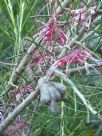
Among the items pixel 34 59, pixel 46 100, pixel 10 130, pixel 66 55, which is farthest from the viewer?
pixel 10 130

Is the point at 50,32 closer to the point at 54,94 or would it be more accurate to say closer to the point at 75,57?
the point at 75,57

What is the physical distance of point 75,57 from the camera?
64 centimetres

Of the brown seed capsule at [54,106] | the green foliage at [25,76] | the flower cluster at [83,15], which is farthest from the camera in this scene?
the green foliage at [25,76]

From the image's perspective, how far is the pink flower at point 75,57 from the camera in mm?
633

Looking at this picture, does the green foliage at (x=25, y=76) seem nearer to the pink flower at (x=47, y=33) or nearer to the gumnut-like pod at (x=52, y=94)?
the pink flower at (x=47, y=33)

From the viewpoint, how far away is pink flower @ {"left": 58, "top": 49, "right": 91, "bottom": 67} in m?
0.63

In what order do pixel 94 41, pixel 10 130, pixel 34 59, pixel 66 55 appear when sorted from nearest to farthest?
pixel 66 55 → pixel 34 59 → pixel 10 130 → pixel 94 41

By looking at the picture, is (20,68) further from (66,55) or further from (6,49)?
(6,49)

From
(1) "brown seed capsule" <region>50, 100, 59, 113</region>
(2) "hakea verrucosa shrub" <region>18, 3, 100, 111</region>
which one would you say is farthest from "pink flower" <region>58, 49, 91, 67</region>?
(1) "brown seed capsule" <region>50, 100, 59, 113</region>

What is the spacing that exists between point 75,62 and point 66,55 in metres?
0.02

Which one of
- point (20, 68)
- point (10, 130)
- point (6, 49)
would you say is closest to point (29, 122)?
point (10, 130)

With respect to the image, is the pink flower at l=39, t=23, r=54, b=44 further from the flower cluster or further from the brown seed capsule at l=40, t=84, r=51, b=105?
the brown seed capsule at l=40, t=84, r=51, b=105

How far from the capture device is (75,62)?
65 centimetres

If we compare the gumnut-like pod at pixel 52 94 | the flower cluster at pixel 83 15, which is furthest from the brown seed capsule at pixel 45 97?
the flower cluster at pixel 83 15
